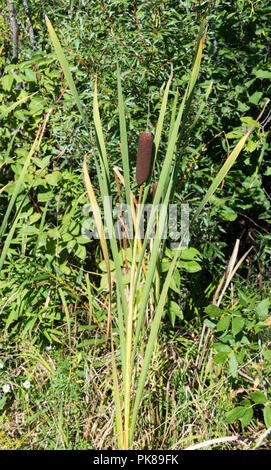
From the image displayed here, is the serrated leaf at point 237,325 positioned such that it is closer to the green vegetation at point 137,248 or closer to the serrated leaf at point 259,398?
the green vegetation at point 137,248

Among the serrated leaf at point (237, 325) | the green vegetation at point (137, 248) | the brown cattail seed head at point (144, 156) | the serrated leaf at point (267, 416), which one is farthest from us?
the green vegetation at point (137, 248)

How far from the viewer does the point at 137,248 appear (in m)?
1.91

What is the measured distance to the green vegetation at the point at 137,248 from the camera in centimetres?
191

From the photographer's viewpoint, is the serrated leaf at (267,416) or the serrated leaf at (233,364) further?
the serrated leaf at (233,364)

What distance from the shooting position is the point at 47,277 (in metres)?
2.22

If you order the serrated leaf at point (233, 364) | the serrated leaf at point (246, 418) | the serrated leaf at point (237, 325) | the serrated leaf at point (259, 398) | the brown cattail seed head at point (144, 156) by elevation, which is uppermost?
the brown cattail seed head at point (144, 156)

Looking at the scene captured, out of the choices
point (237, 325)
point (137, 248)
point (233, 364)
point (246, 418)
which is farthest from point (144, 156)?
point (246, 418)

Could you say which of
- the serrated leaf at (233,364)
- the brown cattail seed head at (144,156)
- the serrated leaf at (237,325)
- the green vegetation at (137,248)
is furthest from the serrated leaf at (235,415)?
the brown cattail seed head at (144,156)

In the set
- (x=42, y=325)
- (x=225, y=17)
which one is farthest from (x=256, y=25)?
(x=42, y=325)

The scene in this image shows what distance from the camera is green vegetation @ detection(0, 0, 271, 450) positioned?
191 cm

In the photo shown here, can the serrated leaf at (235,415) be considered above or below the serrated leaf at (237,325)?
below

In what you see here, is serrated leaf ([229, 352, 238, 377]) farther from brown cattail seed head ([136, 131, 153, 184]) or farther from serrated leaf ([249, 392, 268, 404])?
brown cattail seed head ([136, 131, 153, 184])
